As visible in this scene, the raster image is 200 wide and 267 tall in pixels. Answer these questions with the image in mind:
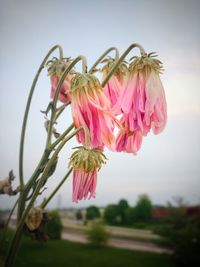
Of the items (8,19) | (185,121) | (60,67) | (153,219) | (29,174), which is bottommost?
(153,219)

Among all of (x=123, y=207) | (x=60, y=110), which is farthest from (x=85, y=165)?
(x=123, y=207)

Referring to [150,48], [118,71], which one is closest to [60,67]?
[118,71]

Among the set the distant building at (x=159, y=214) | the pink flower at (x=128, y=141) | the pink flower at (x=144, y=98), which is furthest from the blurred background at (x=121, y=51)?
the pink flower at (x=144, y=98)

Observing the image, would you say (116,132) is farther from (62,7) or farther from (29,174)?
(62,7)

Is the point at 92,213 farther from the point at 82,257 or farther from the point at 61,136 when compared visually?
the point at 61,136

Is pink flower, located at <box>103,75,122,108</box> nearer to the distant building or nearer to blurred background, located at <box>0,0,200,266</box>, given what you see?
blurred background, located at <box>0,0,200,266</box>

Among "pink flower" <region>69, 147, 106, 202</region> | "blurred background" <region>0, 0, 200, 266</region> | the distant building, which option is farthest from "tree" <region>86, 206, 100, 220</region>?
"pink flower" <region>69, 147, 106, 202</region>
